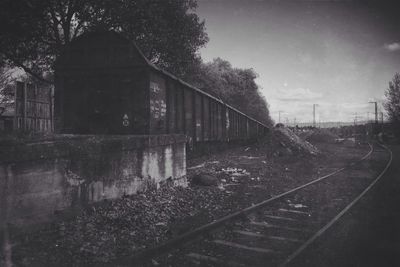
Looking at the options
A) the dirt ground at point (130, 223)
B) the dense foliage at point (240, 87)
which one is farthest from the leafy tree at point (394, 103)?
the dirt ground at point (130, 223)

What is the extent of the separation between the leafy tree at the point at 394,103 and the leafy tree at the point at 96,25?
39.8m

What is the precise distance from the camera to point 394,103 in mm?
45438

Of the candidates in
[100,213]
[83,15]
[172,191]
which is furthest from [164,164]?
[83,15]

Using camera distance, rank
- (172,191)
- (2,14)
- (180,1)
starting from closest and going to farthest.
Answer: (172,191) < (2,14) < (180,1)

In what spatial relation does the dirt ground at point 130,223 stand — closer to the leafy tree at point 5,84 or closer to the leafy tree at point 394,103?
the leafy tree at point 5,84

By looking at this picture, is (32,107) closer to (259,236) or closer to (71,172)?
(71,172)

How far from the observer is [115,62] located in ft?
25.3

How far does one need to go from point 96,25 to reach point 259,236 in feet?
45.6

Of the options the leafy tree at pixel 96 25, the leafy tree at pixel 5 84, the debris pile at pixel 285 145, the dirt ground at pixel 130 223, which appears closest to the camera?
the dirt ground at pixel 130 223

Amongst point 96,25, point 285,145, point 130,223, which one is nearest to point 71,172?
point 130,223

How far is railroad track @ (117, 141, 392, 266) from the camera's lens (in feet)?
12.0

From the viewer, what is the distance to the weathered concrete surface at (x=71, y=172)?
367 cm

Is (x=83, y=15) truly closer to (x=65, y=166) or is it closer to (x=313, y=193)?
(x=65, y=166)

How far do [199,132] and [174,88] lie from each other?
2863 millimetres
